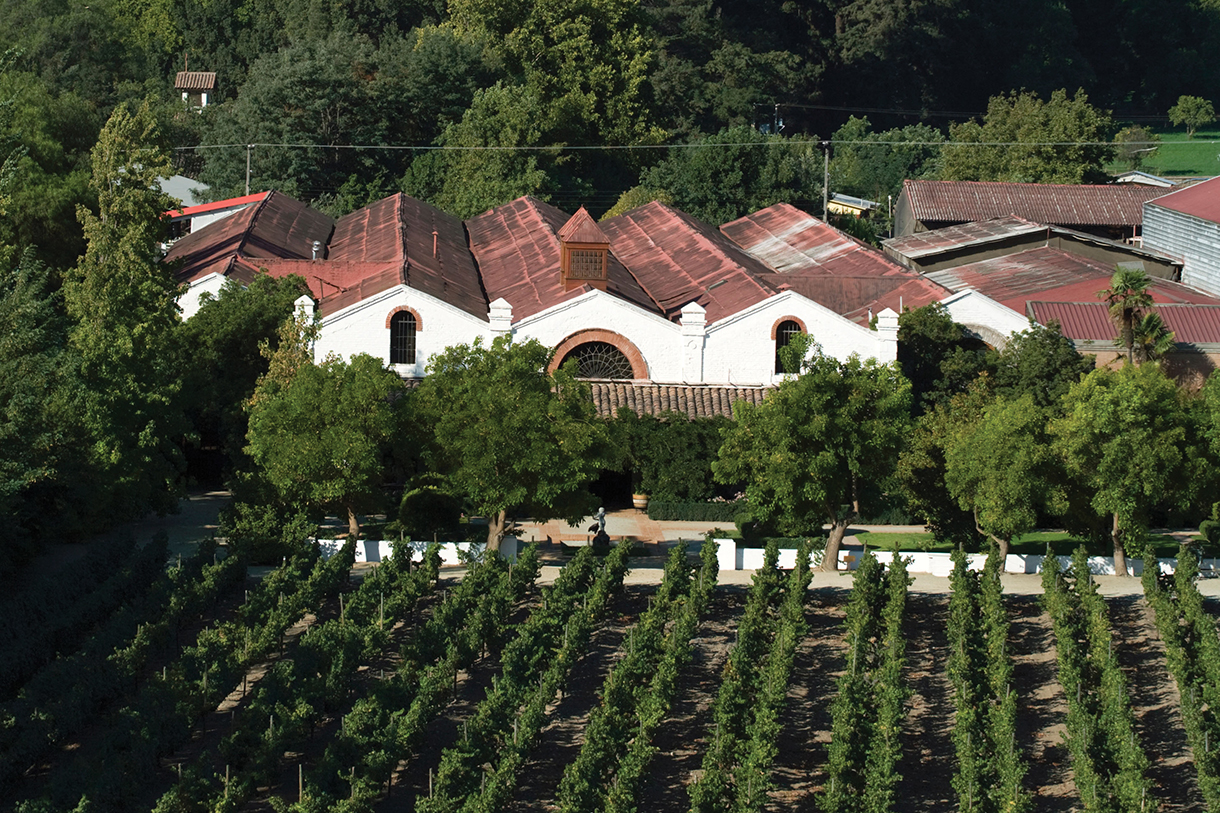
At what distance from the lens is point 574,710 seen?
3562cm

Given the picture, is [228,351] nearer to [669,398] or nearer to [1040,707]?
[669,398]

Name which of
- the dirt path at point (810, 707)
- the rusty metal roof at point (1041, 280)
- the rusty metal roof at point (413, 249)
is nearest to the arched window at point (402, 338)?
the rusty metal roof at point (413, 249)

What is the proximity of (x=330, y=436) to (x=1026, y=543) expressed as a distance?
2019 cm

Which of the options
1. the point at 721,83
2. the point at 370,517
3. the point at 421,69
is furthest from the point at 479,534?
the point at 721,83

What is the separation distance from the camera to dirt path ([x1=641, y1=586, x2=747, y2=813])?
32.6 metres

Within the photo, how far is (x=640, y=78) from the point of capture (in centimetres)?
9581

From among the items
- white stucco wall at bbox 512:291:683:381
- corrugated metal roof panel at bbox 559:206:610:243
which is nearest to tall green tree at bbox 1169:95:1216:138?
corrugated metal roof panel at bbox 559:206:610:243

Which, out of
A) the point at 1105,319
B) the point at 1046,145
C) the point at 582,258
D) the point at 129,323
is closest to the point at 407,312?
the point at 582,258

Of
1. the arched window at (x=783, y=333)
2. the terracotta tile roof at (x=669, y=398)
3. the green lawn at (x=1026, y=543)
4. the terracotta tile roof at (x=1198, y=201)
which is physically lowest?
the green lawn at (x=1026, y=543)

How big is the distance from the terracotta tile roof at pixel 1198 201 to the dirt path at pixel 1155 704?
3299 cm

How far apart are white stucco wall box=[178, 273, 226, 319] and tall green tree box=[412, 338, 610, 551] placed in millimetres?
15400

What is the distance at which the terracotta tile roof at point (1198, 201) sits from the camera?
70294 millimetres

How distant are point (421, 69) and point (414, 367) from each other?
146ft

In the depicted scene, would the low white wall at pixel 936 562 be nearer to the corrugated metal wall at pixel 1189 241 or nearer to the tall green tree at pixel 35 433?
the tall green tree at pixel 35 433
